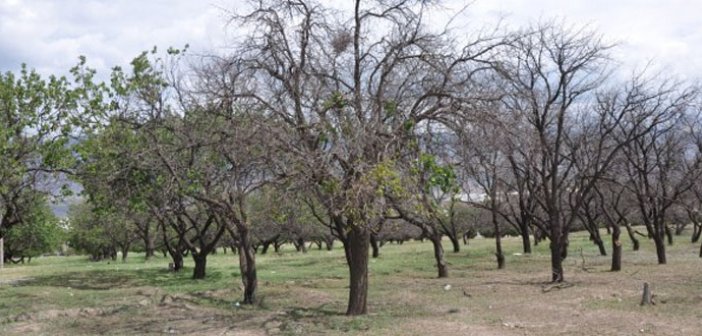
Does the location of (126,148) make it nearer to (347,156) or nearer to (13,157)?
(13,157)

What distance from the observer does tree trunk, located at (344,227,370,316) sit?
528 inches

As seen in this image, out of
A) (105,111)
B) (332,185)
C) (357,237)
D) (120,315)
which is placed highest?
(105,111)

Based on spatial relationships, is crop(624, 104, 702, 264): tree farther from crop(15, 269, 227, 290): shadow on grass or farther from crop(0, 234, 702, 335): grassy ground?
crop(15, 269, 227, 290): shadow on grass

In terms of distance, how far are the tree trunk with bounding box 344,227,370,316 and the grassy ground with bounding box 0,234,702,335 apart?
383 mm

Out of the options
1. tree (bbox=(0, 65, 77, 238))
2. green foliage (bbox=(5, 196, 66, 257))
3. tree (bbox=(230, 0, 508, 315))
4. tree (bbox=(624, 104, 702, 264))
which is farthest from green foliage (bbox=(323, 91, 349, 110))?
green foliage (bbox=(5, 196, 66, 257))

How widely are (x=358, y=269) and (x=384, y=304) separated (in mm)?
2520

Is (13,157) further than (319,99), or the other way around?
(13,157)

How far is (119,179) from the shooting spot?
49.4ft

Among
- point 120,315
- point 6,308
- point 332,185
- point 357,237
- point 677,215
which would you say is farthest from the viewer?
point 677,215

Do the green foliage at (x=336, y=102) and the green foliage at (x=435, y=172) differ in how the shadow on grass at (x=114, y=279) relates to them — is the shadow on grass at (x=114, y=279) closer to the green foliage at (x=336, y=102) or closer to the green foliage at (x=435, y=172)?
the green foliage at (x=336, y=102)

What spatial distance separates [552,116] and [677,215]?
26497 mm

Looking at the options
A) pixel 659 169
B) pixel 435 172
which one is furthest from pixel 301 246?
pixel 435 172

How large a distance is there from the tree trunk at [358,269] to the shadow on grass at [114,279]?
33.2 feet

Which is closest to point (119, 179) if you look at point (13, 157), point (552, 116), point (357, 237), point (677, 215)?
point (13, 157)
